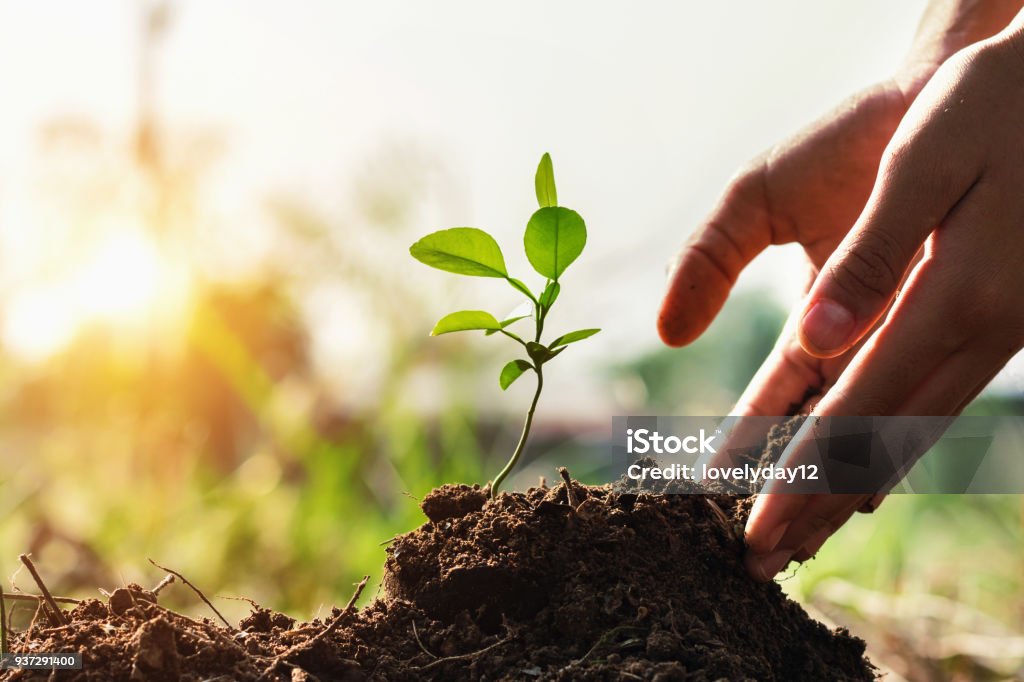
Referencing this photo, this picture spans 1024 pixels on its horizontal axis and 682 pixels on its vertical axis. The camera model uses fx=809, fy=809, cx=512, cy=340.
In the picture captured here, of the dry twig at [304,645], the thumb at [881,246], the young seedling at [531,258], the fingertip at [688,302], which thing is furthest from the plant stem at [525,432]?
the fingertip at [688,302]

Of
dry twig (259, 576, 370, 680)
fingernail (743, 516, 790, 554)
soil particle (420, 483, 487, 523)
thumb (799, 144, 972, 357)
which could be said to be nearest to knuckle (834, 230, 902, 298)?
thumb (799, 144, 972, 357)

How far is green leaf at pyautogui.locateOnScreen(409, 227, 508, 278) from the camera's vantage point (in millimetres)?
923

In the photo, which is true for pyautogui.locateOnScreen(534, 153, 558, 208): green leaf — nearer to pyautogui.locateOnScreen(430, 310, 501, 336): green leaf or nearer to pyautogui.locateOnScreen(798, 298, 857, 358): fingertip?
pyautogui.locateOnScreen(430, 310, 501, 336): green leaf

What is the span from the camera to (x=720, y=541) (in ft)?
3.21

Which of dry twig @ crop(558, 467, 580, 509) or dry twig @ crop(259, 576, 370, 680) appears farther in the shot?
dry twig @ crop(558, 467, 580, 509)

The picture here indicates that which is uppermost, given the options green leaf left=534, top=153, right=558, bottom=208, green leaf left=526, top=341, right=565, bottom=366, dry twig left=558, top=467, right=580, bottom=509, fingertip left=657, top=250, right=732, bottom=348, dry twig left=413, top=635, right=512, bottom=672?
A: fingertip left=657, top=250, right=732, bottom=348

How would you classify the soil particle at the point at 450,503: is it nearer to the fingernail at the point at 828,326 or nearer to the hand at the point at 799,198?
the fingernail at the point at 828,326

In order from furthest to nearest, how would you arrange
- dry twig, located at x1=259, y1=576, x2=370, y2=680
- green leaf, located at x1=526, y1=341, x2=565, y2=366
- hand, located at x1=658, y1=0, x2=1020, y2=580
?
hand, located at x1=658, y1=0, x2=1020, y2=580 → green leaf, located at x1=526, y1=341, x2=565, y2=366 → dry twig, located at x1=259, y1=576, x2=370, y2=680

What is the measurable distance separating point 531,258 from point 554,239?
3cm

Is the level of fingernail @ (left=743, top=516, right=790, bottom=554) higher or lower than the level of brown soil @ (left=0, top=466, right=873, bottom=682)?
higher

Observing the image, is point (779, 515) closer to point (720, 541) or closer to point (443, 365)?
point (720, 541)

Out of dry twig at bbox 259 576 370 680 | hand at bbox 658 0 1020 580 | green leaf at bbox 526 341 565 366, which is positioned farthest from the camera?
hand at bbox 658 0 1020 580

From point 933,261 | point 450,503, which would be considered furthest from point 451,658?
point 933,261

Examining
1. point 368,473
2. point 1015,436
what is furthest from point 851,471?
point 368,473
